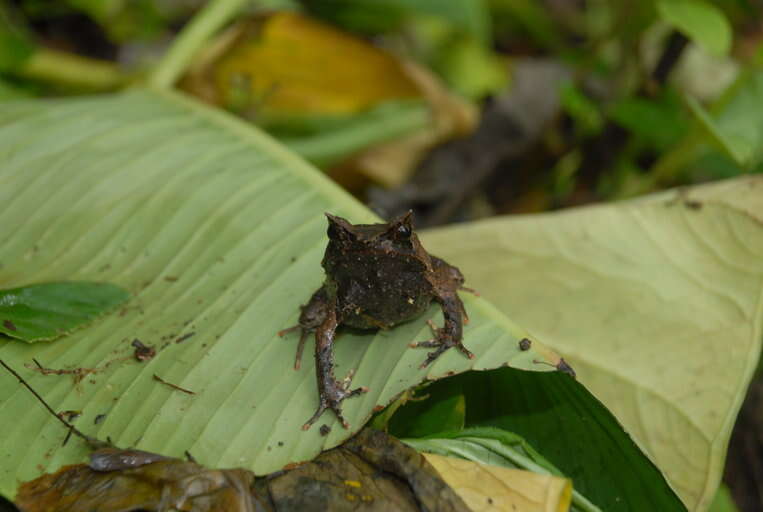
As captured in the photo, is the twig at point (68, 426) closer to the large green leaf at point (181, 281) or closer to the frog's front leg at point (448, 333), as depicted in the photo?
the large green leaf at point (181, 281)

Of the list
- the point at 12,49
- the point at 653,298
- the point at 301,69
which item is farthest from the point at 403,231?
the point at 12,49

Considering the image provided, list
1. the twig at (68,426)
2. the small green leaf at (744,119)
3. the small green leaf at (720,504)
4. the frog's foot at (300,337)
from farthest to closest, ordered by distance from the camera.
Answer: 1. the small green leaf at (744,119)
2. the small green leaf at (720,504)
3. the frog's foot at (300,337)
4. the twig at (68,426)

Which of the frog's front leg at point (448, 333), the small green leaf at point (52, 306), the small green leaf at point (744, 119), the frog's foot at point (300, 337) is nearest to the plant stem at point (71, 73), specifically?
the small green leaf at point (52, 306)

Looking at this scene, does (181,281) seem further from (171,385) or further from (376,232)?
(376,232)

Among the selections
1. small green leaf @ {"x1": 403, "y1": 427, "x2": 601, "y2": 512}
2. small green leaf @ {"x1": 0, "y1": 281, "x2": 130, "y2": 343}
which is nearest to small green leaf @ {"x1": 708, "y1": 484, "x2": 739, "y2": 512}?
small green leaf @ {"x1": 403, "y1": 427, "x2": 601, "y2": 512}

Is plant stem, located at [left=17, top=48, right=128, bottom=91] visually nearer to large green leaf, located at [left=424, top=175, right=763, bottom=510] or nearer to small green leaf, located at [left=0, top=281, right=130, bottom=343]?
small green leaf, located at [left=0, top=281, right=130, bottom=343]

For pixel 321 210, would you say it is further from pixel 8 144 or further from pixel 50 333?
pixel 8 144
